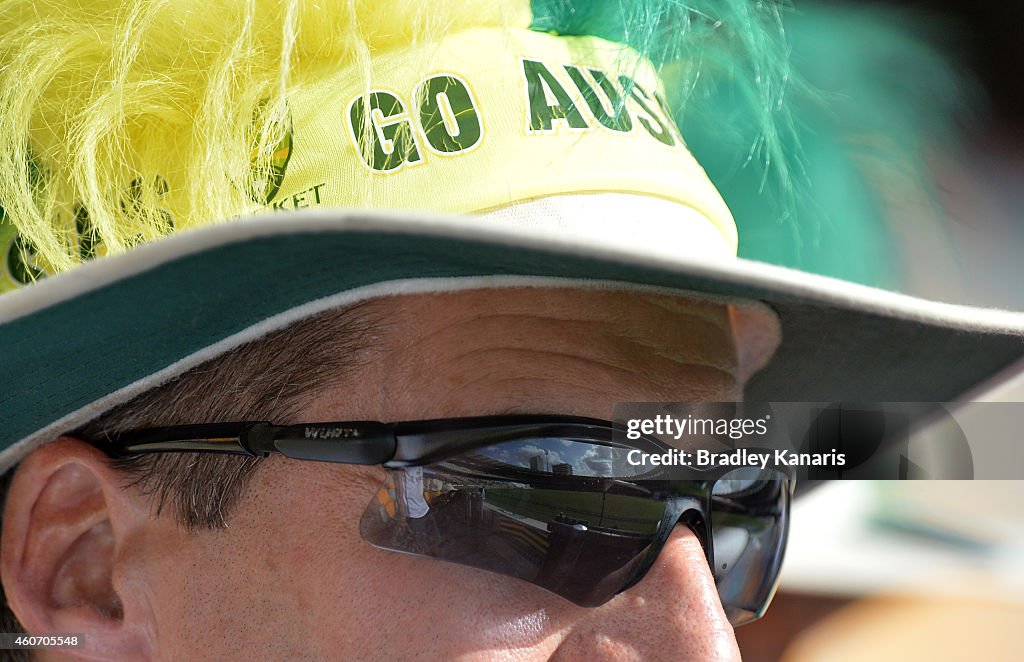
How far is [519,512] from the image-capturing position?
1092mm

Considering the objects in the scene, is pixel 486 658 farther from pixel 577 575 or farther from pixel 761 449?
pixel 761 449

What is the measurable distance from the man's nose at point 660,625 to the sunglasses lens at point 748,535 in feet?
0.55

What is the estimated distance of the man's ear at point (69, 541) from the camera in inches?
47.3

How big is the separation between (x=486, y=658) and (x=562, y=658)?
112mm

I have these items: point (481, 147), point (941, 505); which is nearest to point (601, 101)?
point (481, 147)

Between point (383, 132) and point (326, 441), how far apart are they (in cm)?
39

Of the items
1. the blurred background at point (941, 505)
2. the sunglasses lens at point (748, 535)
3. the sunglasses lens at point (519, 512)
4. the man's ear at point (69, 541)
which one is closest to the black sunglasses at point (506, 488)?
the sunglasses lens at point (519, 512)

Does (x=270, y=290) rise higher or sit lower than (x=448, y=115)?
lower

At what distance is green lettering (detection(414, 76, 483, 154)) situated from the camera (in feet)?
3.65

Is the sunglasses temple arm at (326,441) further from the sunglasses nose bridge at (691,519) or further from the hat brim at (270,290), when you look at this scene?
the sunglasses nose bridge at (691,519)

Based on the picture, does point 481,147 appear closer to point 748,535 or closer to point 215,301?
point 215,301

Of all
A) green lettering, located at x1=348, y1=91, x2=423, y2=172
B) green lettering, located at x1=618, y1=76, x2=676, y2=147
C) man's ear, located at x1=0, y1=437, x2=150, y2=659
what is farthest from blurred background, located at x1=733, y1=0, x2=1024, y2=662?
man's ear, located at x1=0, y1=437, x2=150, y2=659

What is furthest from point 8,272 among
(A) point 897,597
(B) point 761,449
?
(A) point 897,597

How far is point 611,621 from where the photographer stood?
115 cm
